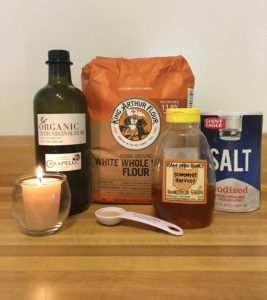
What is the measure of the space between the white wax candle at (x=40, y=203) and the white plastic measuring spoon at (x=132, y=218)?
83 mm

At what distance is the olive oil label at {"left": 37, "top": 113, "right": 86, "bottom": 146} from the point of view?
0.60m

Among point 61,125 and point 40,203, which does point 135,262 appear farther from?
point 61,125

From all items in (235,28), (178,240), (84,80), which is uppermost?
(235,28)

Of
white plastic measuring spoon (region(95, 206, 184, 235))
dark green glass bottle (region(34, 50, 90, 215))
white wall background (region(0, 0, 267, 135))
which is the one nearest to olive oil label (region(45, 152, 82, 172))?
dark green glass bottle (region(34, 50, 90, 215))

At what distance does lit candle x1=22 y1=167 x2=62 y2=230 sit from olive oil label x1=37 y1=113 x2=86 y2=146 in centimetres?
10

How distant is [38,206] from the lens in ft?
1.69

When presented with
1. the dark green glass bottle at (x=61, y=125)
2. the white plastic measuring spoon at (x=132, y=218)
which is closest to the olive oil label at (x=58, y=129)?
the dark green glass bottle at (x=61, y=125)

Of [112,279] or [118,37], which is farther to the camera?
[118,37]

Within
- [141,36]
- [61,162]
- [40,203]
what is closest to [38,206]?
[40,203]

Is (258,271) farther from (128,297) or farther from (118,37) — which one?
(118,37)

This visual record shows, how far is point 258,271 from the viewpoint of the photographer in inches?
15.7

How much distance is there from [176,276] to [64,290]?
125 mm

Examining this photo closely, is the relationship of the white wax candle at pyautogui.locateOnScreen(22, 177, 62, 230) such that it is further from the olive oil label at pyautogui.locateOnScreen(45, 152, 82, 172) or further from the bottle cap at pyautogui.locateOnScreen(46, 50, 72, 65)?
the bottle cap at pyautogui.locateOnScreen(46, 50, 72, 65)

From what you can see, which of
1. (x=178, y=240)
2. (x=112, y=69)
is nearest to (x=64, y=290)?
(x=178, y=240)
